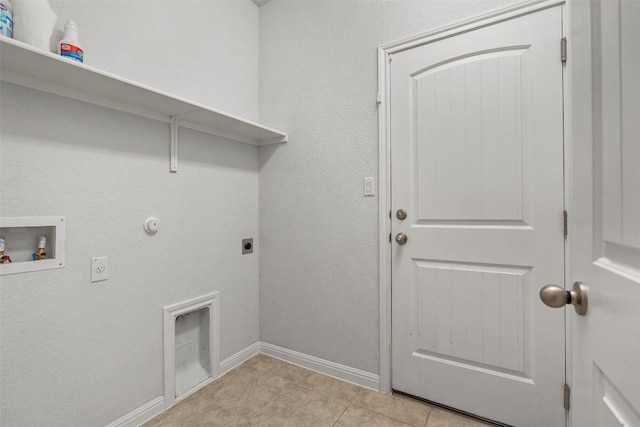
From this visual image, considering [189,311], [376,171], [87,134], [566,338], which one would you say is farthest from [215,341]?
[566,338]

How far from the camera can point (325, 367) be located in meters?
1.90

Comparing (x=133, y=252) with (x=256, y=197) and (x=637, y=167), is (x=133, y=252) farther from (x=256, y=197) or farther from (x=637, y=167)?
(x=637, y=167)

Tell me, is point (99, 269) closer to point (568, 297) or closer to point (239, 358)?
point (239, 358)

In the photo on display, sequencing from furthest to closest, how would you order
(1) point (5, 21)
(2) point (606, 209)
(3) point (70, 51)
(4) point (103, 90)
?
(4) point (103, 90), (3) point (70, 51), (1) point (5, 21), (2) point (606, 209)

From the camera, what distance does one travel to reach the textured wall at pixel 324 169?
5.74 ft

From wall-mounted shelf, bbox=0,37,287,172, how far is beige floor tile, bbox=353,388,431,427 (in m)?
1.69

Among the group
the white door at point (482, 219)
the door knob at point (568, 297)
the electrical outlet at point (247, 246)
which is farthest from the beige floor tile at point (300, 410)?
the door knob at point (568, 297)

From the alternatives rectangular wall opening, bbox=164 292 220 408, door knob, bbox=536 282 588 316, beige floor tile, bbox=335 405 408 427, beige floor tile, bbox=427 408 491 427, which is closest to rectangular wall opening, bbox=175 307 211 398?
rectangular wall opening, bbox=164 292 220 408

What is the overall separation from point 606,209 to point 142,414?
1970 millimetres

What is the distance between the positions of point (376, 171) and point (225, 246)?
1.10 m

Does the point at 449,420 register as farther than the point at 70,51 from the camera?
Yes

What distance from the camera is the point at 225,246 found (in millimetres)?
1938

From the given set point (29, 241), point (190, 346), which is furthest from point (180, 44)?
point (190, 346)

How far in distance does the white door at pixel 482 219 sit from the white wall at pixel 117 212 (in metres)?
1.12
